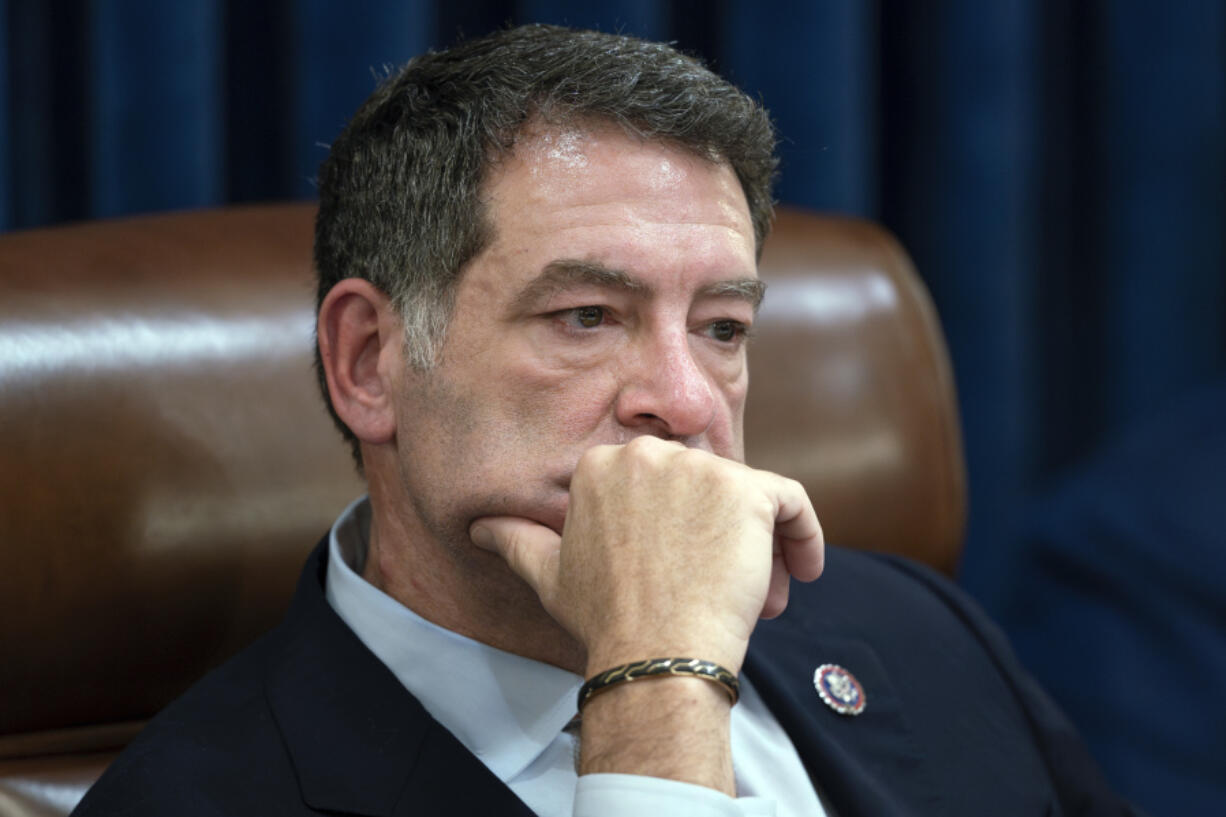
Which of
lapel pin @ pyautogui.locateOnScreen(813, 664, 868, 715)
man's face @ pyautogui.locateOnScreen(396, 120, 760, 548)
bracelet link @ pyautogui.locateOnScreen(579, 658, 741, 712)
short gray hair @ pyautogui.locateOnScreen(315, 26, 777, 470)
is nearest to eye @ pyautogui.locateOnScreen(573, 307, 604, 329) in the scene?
man's face @ pyautogui.locateOnScreen(396, 120, 760, 548)

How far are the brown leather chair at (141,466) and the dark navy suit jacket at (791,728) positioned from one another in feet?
0.31

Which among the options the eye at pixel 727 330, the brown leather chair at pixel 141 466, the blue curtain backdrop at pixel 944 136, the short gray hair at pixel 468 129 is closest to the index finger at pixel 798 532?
the eye at pixel 727 330

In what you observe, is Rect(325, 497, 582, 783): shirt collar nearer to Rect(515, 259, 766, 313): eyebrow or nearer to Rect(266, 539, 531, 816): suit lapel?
Rect(266, 539, 531, 816): suit lapel

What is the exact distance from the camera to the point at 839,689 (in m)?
1.37

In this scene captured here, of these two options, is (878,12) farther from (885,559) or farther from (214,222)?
(214,222)

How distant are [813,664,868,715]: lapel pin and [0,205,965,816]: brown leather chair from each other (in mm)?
263

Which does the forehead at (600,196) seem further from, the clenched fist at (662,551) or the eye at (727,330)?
the clenched fist at (662,551)

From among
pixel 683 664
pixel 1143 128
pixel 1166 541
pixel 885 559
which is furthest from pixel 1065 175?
pixel 683 664

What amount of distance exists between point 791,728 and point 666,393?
1.35 feet

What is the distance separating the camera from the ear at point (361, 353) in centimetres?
121

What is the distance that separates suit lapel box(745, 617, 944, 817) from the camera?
1259 millimetres

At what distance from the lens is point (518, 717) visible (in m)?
1.17

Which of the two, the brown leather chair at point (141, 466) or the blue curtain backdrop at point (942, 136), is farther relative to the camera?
the blue curtain backdrop at point (942, 136)

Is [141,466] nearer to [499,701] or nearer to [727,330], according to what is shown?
Answer: [499,701]
